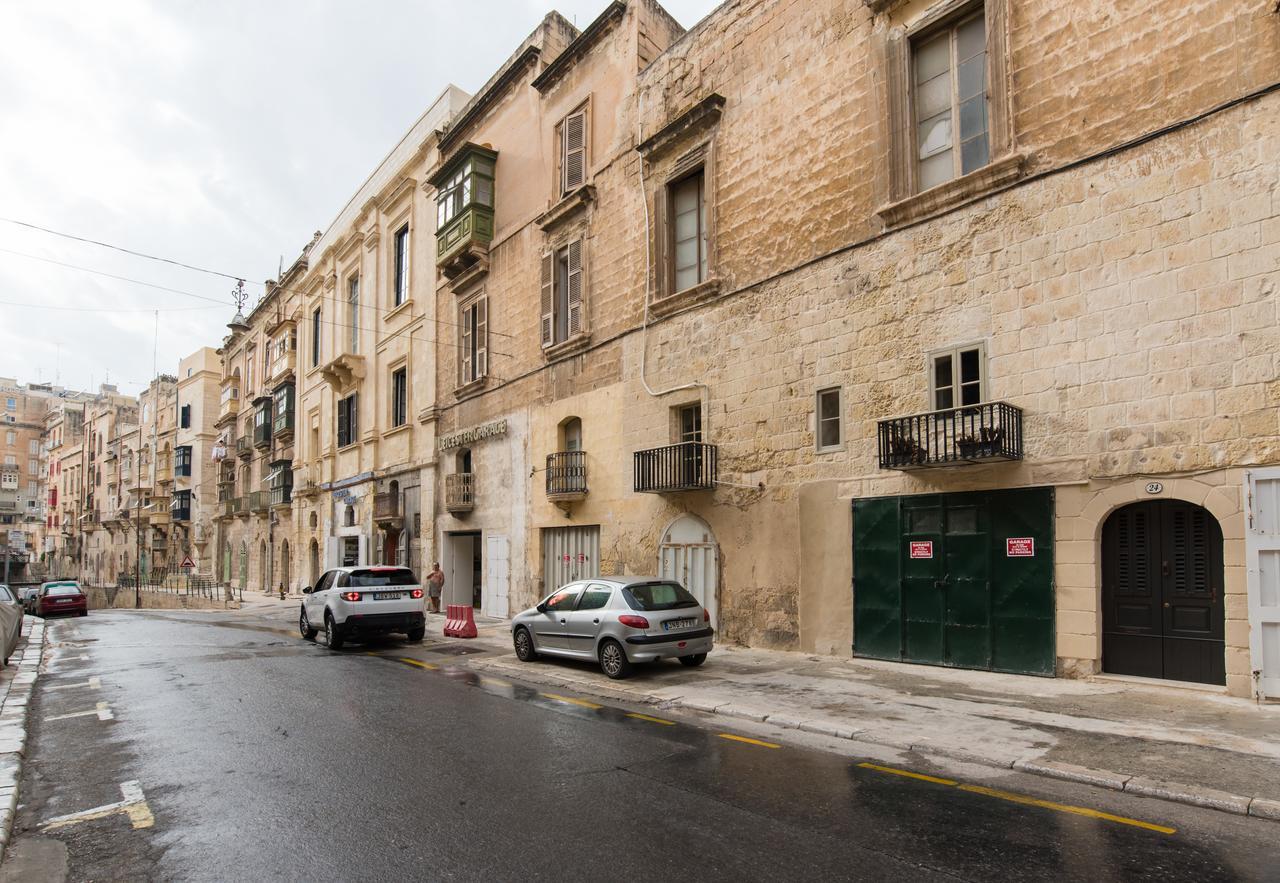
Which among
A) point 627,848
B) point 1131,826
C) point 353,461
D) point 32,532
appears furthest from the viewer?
point 32,532

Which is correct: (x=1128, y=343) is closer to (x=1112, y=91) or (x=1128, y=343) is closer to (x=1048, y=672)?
(x=1112, y=91)

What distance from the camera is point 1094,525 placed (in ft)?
34.0

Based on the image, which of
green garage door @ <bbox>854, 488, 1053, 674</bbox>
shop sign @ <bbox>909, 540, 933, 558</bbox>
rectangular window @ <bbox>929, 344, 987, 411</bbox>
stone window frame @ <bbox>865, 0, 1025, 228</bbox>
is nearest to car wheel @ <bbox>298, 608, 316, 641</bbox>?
green garage door @ <bbox>854, 488, 1053, 674</bbox>

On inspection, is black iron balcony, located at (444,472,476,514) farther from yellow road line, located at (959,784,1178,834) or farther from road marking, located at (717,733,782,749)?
yellow road line, located at (959,784,1178,834)

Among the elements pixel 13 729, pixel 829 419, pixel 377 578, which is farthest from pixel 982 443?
pixel 13 729

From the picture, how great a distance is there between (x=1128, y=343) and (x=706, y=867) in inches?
351

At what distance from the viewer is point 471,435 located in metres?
24.1

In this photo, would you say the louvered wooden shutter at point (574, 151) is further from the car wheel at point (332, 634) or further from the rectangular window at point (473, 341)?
the car wheel at point (332, 634)

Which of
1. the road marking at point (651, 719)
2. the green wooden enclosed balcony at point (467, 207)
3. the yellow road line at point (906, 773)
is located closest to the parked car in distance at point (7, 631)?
the road marking at point (651, 719)

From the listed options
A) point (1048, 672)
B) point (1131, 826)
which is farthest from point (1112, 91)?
point (1131, 826)

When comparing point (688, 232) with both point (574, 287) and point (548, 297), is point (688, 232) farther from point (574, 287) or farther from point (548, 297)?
point (548, 297)

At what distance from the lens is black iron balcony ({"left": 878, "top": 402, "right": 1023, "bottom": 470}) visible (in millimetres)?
10953

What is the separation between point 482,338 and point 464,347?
1.29 metres

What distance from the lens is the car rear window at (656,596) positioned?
12.0 metres
